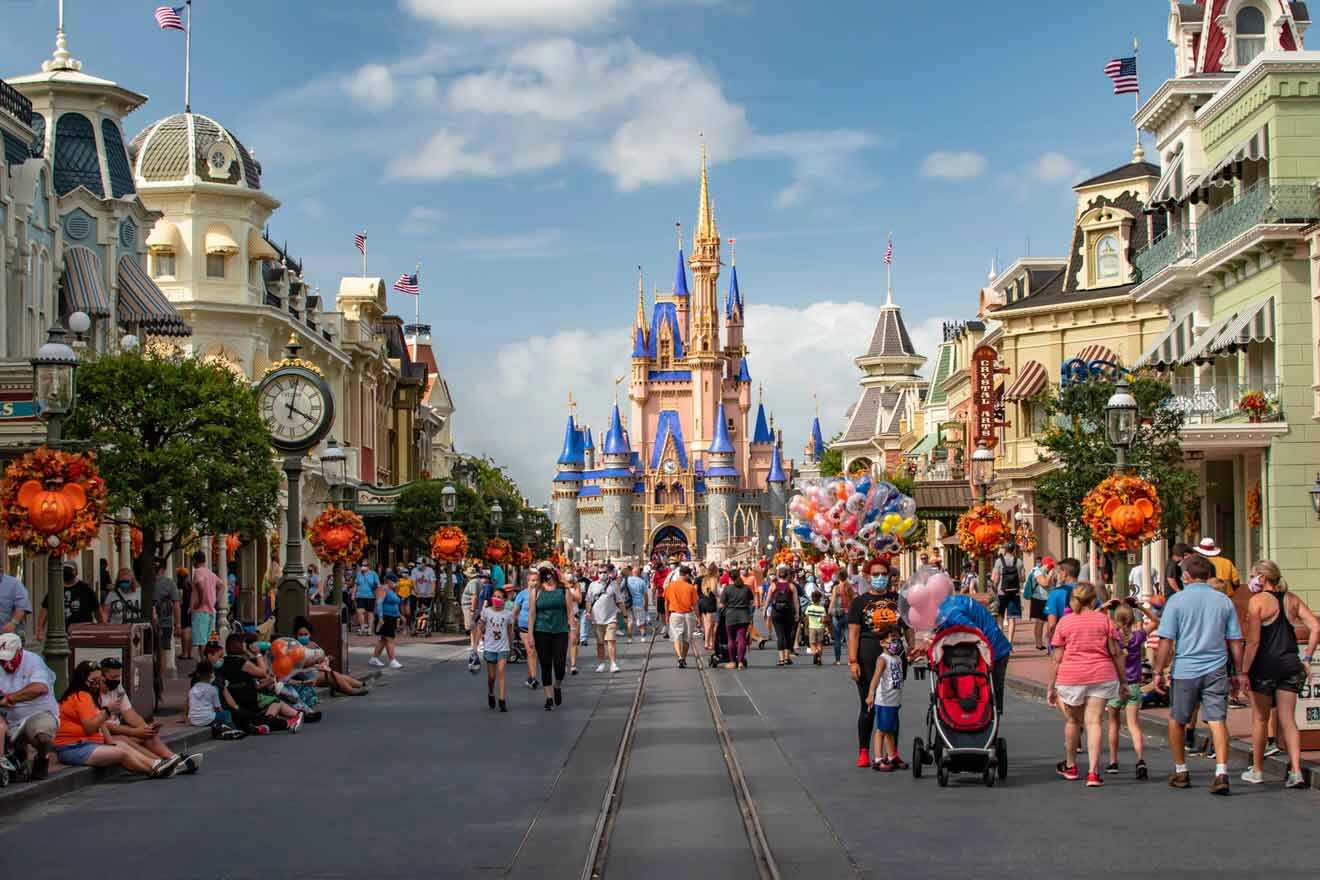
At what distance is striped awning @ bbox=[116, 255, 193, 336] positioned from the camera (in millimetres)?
34875

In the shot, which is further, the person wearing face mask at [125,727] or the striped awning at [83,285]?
the striped awning at [83,285]

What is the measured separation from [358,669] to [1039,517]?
88.3 ft

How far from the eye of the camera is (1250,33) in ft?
118

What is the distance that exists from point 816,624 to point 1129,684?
53.3 ft

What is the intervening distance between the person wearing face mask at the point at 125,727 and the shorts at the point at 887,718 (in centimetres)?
548

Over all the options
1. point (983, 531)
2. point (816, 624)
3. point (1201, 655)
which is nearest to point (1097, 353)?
point (983, 531)

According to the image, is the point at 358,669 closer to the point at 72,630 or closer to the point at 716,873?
the point at 72,630

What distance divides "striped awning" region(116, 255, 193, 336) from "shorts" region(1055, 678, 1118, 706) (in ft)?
84.5

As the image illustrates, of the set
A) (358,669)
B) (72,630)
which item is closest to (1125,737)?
(72,630)

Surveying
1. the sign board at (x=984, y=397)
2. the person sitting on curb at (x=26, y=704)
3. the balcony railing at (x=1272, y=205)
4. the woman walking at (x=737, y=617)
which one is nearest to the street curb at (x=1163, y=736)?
the woman walking at (x=737, y=617)

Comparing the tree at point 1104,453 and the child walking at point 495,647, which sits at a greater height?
the tree at point 1104,453

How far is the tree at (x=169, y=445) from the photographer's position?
22422mm

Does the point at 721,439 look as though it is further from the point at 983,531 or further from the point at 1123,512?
the point at 1123,512

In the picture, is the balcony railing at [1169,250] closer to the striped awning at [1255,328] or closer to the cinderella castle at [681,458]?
the striped awning at [1255,328]
